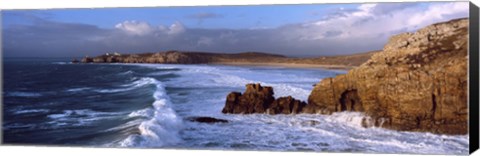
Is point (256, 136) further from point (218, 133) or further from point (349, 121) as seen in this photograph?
point (349, 121)

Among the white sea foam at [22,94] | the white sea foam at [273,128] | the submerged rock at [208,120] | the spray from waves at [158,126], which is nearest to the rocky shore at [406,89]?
the white sea foam at [273,128]

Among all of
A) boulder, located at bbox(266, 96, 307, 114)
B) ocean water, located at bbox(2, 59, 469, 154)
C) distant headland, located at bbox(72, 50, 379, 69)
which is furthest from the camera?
boulder, located at bbox(266, 96, 307, 114)

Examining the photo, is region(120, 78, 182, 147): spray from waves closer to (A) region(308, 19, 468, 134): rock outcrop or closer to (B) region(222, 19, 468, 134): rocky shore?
(B) region(222, 19, 468, 134): rocky shore

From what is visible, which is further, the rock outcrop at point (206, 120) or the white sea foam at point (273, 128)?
the rock outcrop at point (206, 120)

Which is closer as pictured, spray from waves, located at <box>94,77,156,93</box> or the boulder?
the boulder

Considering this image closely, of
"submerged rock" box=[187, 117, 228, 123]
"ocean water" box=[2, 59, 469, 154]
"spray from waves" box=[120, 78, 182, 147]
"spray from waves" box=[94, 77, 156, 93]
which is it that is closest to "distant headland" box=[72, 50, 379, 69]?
"ocean water" box=[2, 59, 469, 154]

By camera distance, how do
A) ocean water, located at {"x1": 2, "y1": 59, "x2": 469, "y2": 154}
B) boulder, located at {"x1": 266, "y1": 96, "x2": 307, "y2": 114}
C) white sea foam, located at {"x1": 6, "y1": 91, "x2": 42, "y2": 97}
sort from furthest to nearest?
1. white sea foam, located at {"x1": 6, "y1": 91, "x2": 42, "y2": 97}
2. boulder, located at {"x1": 266, "y1": 96, "x2": 307, "y2": 114}
3. ocean water, located at {"x1": 2, "y1": 59, "x2": 469, "y2": 154}

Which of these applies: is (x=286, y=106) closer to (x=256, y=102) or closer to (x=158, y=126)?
(x=256, y=102)

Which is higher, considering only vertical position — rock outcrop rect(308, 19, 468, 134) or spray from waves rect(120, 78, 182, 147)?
rock outcrop rect(308, 19, 468, 134)

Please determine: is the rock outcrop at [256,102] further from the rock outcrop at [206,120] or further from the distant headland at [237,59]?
the distant headland at [237,59]
